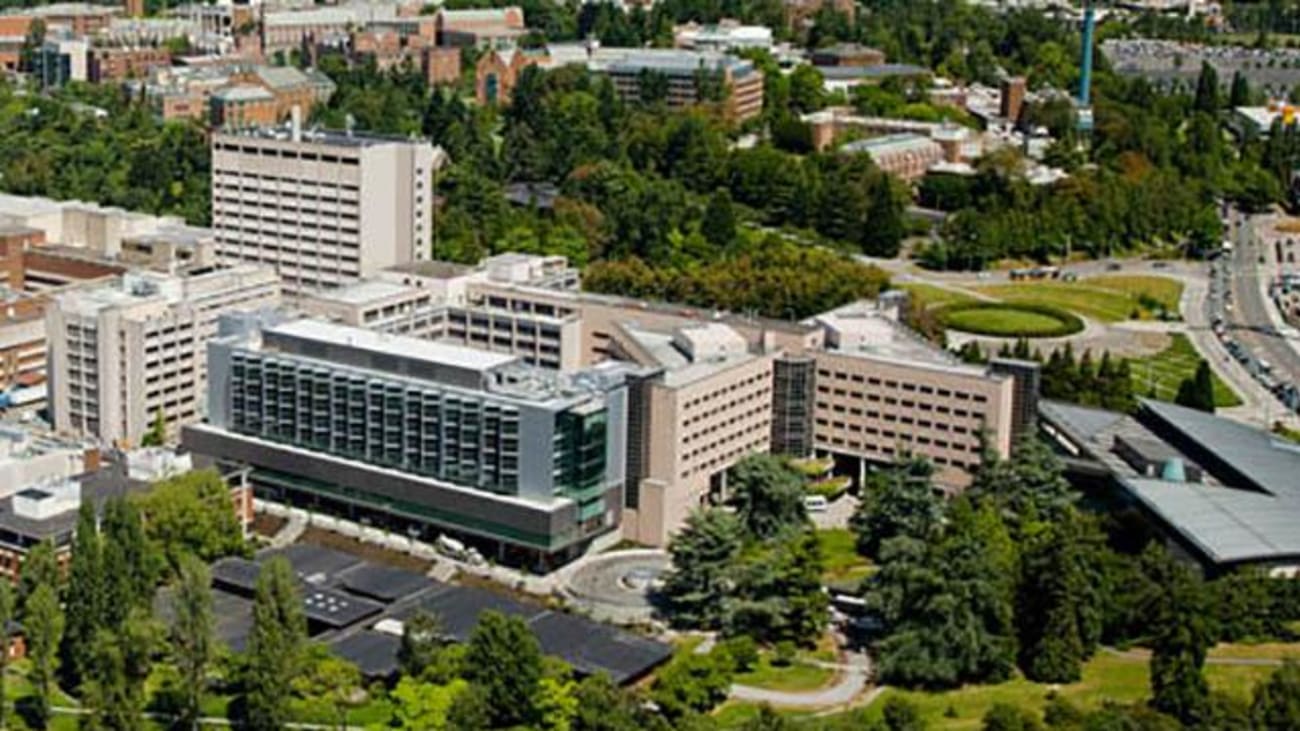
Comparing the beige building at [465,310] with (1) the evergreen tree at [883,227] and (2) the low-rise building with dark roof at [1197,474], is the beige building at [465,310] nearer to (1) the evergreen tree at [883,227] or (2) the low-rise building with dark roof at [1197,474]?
(2) the low-rise building with dark roof at [1197,474]

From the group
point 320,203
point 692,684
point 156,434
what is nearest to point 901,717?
point 692,684

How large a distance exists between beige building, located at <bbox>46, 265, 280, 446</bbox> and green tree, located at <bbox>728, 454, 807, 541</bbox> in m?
10.9

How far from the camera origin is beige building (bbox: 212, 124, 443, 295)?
43.2 meters

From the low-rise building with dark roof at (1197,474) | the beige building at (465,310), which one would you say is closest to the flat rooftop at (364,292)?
the beige building at (465,310)

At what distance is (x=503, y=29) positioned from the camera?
273 ft

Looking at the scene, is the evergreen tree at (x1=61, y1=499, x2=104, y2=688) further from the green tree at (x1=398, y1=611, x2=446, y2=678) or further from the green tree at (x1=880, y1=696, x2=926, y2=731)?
the green tree at (x1=880, y1=696, x2=926, y2=731)

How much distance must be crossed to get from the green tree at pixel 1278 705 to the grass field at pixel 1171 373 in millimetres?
17388

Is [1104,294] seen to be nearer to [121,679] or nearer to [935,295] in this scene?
[935,295]

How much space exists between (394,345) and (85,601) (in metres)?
8.71

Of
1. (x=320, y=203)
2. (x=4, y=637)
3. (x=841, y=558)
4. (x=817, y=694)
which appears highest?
(x=320, y=203)

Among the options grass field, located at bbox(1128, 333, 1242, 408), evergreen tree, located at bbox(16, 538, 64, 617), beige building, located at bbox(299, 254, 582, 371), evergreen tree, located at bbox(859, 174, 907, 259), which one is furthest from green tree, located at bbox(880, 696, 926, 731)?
evergreen tree, located at bbox(859, 174, 907, 259)

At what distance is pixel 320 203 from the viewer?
43562mm

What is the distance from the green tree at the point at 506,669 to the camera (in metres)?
25.6

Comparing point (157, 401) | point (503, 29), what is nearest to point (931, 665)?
point (157, 401)
